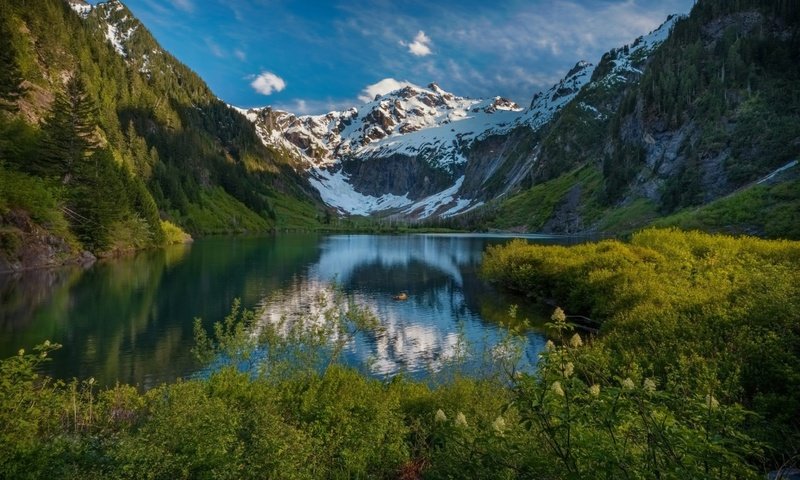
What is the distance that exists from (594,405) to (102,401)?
17.3 metres

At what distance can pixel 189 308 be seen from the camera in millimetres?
45156

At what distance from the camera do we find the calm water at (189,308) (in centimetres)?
2973

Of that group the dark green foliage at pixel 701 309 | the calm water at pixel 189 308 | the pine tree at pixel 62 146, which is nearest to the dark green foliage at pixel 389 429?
the dark green foliage at pixel 701 309

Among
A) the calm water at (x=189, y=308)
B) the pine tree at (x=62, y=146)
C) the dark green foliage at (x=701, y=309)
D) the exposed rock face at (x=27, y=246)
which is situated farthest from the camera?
the pine tree at (x=62, y=146)

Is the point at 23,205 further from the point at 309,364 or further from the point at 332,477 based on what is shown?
the point at 332,477

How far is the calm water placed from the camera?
2973cm

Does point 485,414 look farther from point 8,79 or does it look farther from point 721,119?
point 721,119

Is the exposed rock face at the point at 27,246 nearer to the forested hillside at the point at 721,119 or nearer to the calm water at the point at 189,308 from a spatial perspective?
the calm water at the point at 189,308

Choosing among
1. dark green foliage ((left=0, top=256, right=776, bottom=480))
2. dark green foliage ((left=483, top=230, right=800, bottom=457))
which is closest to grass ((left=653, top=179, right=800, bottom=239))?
dark green foliage ((left=483, top=230, right=800, bottom=457))

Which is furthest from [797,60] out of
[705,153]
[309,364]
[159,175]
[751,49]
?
[159,175]

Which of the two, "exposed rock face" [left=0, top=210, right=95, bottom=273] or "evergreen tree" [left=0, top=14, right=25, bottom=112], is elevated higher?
"evergreen tree" [left=0, top=14, right=25, bottom=112]

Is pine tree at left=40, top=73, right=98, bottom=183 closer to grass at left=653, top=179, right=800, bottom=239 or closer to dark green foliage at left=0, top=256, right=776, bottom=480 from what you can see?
dark green foliage at left=0, top=256, right=776, bottom=480

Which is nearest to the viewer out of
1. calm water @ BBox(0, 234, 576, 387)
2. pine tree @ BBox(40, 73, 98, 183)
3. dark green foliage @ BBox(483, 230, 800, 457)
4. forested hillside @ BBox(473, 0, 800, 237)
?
dark green foliage @ BBox(483, 230, 800, 457)

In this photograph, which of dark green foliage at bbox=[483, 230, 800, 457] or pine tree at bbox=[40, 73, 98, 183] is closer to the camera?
dark green foliage at bbox=[483, 230, 800, 457]
